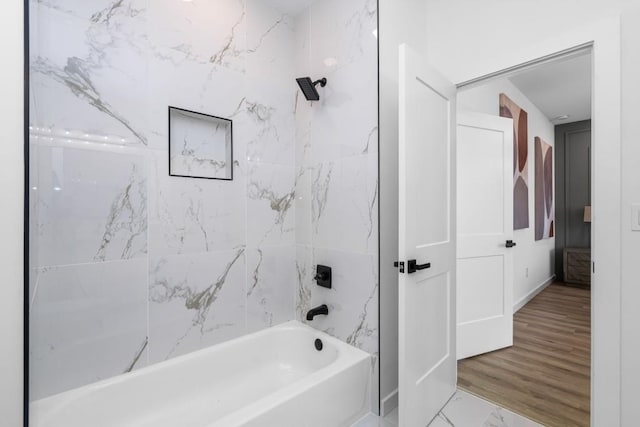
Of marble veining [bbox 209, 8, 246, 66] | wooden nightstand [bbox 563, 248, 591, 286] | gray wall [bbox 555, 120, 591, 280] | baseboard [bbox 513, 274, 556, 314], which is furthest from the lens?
gray wall [bbox 555, 120, 591, 280]

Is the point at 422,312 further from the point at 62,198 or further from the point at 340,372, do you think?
the point at 62,198

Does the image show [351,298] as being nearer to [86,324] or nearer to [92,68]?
[86,324]

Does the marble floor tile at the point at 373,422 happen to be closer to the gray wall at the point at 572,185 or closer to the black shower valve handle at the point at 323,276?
the black shower valve handle at the point at 323,276

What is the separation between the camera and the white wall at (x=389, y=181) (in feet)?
5.83

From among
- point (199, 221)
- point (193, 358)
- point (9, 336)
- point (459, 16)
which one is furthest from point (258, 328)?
point (459, 16)

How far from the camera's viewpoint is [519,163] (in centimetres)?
346

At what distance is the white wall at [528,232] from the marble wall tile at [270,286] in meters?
2.07

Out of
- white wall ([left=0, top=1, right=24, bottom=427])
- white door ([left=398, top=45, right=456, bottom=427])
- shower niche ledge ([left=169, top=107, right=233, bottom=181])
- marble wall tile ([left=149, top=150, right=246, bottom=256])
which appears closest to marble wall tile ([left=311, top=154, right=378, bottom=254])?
white door ([left=398, top=45, right=456, bottom=427])

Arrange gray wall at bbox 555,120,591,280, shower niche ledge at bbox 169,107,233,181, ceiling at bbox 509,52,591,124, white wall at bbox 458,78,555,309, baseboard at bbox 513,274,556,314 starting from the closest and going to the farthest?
shower niche ledge at bbox 169,107,233,181
white wall at bbox 458,78,555,309
ceiling at bbox 509,52,591,124
baseboard at bbox 513,274,556,314
gray wall at bbox 555,120,591,280

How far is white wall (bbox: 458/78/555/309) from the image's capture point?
9.56ft

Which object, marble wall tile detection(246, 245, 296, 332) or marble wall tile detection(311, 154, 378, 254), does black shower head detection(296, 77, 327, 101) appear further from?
marble wall tile detection(246, 245, 296, 332)

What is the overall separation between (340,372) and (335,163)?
1226 millimetres

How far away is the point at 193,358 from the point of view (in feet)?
5.61

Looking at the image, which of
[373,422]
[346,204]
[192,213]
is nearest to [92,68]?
[192,213]
